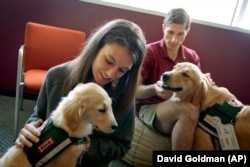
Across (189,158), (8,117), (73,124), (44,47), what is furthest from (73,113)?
(8,117)

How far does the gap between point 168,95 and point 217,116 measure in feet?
1.46

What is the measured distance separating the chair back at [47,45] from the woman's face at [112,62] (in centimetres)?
159

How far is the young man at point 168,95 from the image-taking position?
7.10 feet

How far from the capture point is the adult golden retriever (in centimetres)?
209

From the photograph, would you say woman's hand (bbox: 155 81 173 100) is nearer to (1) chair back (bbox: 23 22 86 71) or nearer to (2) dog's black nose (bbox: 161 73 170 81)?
(2) dog's black nose (bbox: 161 73 170 81)

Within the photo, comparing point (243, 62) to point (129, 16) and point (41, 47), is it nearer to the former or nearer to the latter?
point (129, 16)

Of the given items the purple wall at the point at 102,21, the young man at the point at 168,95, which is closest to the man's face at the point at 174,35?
the young man at the point at 168,95

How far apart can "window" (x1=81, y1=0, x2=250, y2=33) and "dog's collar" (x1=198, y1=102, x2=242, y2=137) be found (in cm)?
182

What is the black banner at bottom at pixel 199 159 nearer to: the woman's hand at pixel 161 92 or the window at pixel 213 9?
the woman's hand at pixel 161 92

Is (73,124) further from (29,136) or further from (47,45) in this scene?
(47,45)

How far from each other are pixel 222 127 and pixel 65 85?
1139mm

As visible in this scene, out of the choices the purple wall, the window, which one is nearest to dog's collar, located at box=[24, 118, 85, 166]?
the purple wall

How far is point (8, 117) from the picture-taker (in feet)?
9.97

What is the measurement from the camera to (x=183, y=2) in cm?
382
